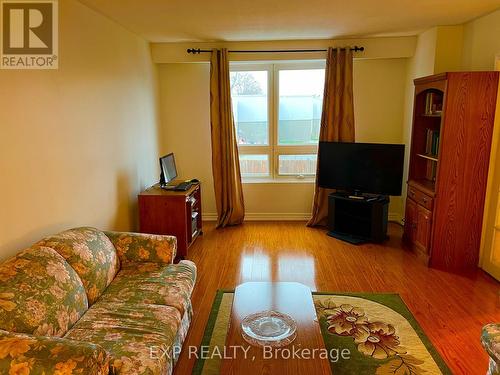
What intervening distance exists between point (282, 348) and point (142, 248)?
1429mm

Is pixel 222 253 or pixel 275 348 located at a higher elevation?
pixel 275 348

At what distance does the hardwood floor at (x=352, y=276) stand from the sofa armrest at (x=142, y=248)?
1.78 feet

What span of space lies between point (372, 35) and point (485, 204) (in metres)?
2.39

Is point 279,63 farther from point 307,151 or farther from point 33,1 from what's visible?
point 33,1

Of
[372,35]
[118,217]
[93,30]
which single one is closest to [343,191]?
[372,35]

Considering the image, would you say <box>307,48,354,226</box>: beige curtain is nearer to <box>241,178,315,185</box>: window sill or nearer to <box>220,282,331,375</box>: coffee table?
<box>241,178,315,185</box>: window sill

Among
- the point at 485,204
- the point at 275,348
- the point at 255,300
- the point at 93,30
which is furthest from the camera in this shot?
the point at 485,204

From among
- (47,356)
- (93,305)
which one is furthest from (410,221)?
(47,356)

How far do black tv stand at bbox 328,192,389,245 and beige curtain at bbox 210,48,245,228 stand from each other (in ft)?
4.21

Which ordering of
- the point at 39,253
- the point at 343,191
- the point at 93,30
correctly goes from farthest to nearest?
the point at 343,191, the point at 93,30, the point at 39,253

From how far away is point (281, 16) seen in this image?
3.71 m

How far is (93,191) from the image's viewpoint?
3.39 m

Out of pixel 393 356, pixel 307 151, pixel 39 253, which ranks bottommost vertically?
pixel 393 356

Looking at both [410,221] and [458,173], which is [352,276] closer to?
[410,221]
